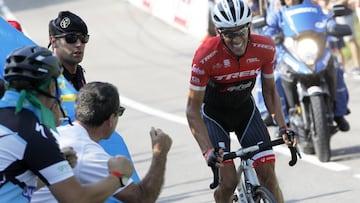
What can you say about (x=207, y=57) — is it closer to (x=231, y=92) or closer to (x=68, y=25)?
(x=231, y=92)

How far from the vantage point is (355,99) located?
50.2ft

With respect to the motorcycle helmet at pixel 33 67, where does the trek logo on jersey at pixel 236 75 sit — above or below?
below

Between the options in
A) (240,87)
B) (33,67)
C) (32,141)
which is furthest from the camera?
(240,87)

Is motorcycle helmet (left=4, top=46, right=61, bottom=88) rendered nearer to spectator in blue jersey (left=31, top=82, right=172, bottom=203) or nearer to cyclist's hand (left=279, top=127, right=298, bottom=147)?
spectator in blue jersey (left=31, top=82, right=172, bottom=203)

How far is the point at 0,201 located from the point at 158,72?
13.9 meters

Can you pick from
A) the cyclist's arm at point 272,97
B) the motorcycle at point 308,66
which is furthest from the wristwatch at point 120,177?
the motorcycle at point 308,66

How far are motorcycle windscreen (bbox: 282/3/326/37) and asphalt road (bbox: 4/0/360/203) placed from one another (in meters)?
1.55

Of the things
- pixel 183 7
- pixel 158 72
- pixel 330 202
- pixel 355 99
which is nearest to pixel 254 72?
pixel 330 202

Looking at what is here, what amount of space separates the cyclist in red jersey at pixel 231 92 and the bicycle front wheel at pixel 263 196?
0.90 feet

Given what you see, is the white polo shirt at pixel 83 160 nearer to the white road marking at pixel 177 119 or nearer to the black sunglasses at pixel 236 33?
the black sunglasses at pixel 236 33

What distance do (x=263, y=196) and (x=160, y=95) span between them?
8.99 m

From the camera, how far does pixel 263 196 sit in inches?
301

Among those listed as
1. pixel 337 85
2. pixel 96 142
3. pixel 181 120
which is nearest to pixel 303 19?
pixel 337 85

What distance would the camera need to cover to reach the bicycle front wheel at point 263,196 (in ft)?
24.8
